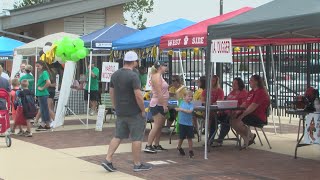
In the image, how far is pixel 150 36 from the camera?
13922 mm

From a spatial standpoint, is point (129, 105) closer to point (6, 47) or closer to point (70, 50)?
point (70, 50)

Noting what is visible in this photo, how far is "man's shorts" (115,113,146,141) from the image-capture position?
28.2 feet

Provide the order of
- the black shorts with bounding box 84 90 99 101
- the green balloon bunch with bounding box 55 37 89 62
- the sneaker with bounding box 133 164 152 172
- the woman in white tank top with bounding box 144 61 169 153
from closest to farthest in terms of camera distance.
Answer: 1. the sneaker with bounding box 133 164 152 172
2. the woman in white tank top with bounding box 144 61 169 153
3. the green balloon bunch with bounding box 55 37 89 62
4. the black shorts with bounding box 84 90 99 101

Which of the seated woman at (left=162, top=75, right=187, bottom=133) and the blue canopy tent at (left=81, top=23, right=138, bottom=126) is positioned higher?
the blue canopy tent at (left=81, top=23, right=138, bottom=126)

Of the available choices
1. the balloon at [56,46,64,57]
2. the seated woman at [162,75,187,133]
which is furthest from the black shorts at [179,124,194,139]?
the balloon at [56,46,64,57]

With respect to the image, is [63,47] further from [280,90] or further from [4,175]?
[280,90]

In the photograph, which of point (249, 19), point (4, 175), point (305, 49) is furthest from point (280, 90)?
point (4, 175)

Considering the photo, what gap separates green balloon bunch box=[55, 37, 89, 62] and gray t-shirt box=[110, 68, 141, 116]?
601 cm

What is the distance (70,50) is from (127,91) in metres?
6.22

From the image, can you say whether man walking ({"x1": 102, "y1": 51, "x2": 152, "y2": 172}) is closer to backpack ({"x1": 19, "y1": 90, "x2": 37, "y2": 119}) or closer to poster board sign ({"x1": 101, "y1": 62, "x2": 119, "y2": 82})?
backpack ({"x1": 19, "y1": 90, "x2": 37, "y2": 119})

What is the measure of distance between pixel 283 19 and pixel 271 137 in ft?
17.8

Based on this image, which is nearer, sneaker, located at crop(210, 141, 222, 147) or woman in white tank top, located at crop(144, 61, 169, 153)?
woman in white tank top, located at crop(144, 61, 169, 153)

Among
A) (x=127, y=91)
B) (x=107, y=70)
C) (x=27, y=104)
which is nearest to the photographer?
(x=127, y=91)

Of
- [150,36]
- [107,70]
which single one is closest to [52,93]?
[107,70]
